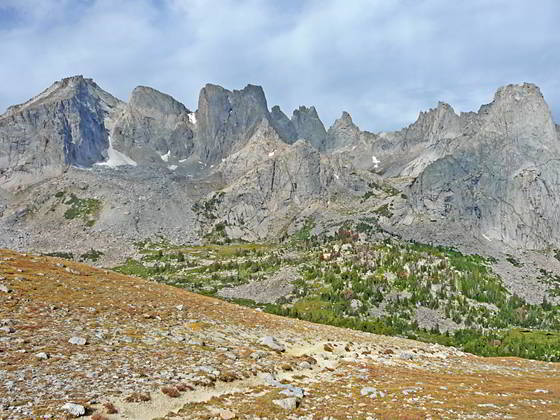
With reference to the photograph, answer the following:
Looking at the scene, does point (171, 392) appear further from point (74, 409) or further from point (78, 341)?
point (78, 341)

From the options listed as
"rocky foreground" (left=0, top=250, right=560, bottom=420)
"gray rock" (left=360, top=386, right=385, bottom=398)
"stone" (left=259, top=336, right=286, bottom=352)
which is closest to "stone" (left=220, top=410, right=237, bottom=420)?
"rocky foreground" (left=0, top=250, right=560, bottom=420)

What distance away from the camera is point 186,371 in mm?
29297

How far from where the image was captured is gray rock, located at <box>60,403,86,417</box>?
20.0 metres

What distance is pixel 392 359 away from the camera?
49688 millimetres

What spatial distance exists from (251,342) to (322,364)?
753 centimetres

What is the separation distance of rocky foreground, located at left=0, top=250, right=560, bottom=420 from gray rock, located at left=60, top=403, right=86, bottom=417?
2.1 inches

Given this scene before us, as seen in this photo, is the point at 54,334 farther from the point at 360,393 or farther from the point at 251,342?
the point at 360,393

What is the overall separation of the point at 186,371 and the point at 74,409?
9.85m

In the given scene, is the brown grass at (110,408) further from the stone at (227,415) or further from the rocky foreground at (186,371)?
the stone at (227,415)

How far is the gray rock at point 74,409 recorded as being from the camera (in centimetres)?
1997

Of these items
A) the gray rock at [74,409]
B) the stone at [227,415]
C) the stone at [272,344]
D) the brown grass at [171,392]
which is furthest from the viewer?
the stone at [272,344]

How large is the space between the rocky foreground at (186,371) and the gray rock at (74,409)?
53mm

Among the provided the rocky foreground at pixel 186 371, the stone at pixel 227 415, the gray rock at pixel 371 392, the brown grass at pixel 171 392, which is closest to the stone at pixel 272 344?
the rocky foreground at pixel 186 371

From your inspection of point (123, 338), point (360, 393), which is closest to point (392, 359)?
point (360, 393)
